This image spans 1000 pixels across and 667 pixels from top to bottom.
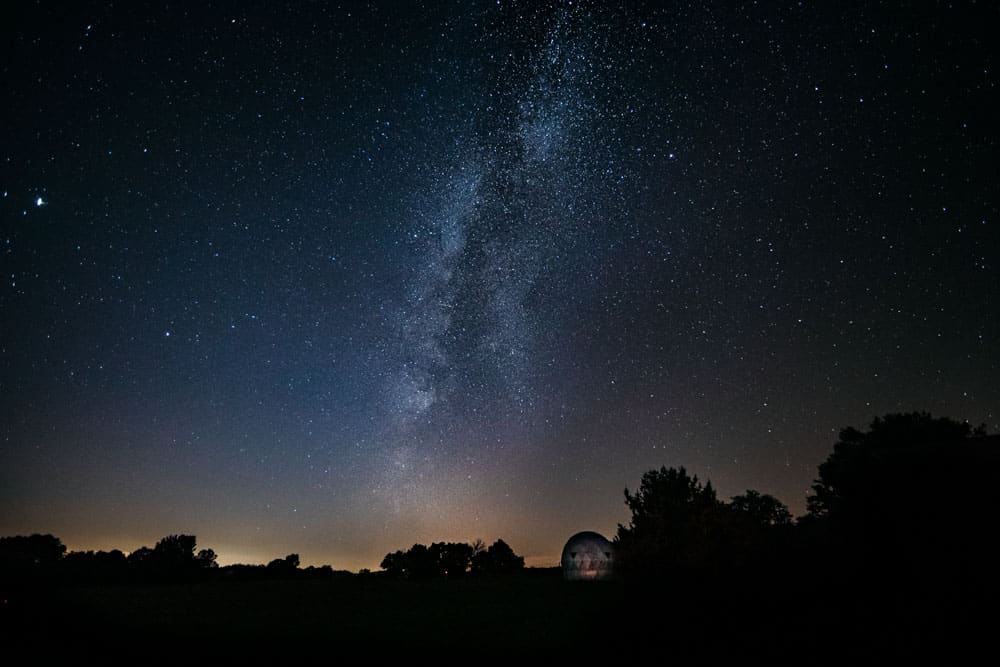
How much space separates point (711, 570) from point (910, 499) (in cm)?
658

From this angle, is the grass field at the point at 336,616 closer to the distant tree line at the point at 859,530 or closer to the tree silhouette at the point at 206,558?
the distant tree line at the point at 859,530

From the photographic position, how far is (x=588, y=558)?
1640 inches

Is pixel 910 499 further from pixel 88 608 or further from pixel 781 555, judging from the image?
pixel 88 608

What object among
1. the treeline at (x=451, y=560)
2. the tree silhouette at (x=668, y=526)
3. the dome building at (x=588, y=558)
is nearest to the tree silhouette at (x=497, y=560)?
the treeline at (x=451, y=560)

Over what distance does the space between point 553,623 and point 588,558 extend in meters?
26.8

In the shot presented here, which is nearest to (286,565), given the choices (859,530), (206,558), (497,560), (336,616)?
(206,558)

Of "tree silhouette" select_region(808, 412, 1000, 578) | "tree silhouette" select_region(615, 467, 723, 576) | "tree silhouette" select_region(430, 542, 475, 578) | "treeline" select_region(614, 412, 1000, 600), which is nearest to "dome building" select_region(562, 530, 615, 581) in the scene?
"tree silhouette" select_region(615, 467, 723, 576)

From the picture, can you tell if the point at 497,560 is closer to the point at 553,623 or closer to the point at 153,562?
the point at 153,562

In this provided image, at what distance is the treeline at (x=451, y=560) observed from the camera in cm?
7038

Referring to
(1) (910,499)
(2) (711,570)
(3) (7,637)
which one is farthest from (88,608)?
(1) (910,499)

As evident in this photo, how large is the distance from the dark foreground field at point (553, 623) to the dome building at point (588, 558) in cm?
1759

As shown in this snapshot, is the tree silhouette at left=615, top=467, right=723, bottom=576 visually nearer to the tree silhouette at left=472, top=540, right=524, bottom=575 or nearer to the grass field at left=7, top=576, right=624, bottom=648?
the grass field at left=7, top=576, right=624, bottom=648

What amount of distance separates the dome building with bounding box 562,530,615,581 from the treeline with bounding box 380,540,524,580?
29760 mm

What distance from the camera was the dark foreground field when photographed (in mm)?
11062
